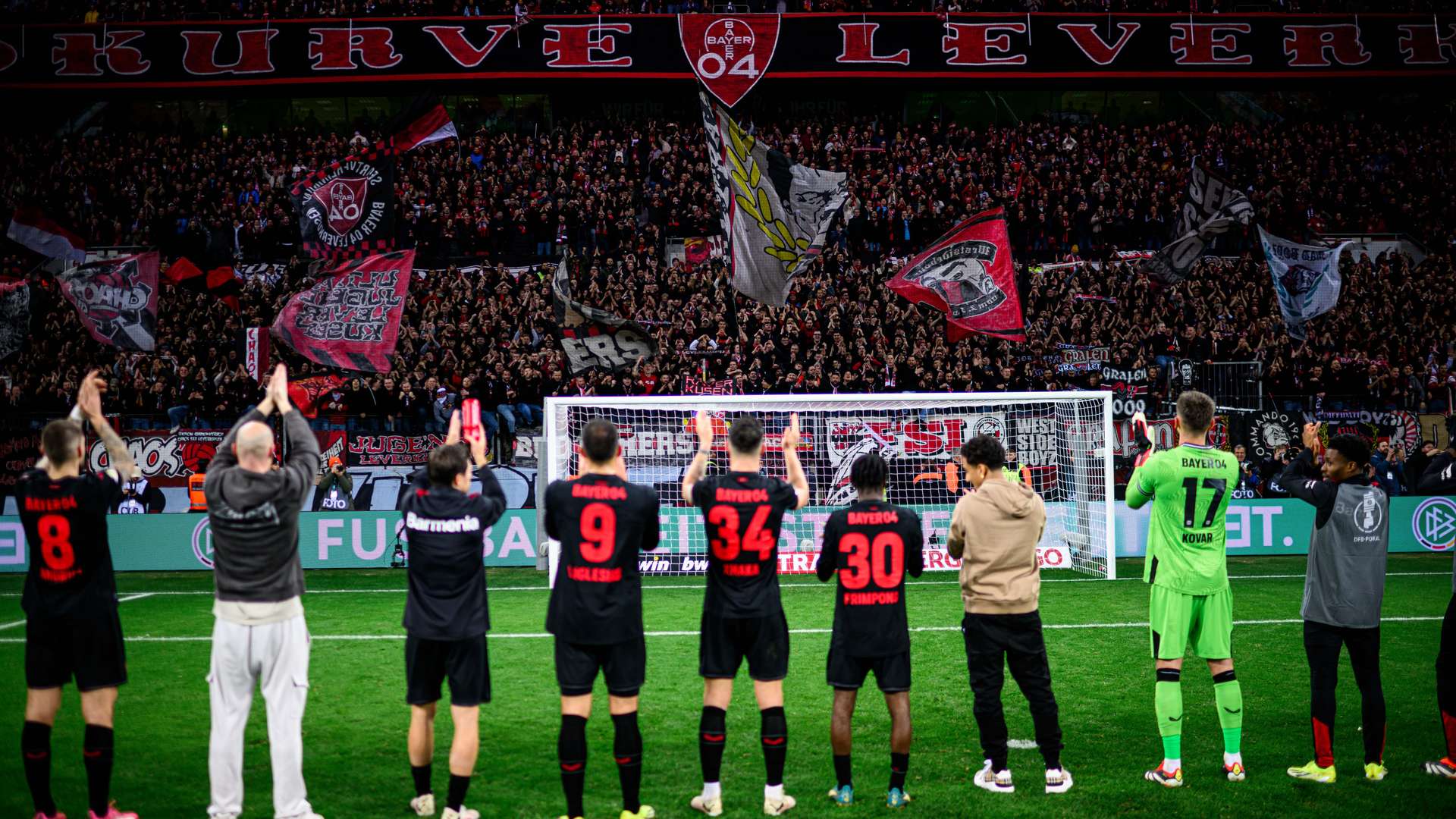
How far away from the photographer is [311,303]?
19.4 m

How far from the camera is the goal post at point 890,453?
1566cm

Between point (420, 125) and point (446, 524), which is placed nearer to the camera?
point (446, 524)

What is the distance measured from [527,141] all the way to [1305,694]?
27068mm

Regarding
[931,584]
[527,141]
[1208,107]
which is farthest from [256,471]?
[1208,107]

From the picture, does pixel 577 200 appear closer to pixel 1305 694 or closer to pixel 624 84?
pixel 624 84

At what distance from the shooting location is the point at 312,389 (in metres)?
23.4

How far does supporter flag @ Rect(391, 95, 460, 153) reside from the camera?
21.1 m

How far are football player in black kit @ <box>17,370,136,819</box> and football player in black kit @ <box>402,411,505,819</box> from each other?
5.60 feet

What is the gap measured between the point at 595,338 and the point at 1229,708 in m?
14.9

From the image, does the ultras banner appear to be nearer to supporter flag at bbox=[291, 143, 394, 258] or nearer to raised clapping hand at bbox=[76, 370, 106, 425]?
supporter flag at bbox=[291, 143, 394, 258]

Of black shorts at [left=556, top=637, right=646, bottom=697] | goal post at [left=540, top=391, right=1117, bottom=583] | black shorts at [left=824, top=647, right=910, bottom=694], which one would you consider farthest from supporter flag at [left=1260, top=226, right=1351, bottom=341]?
black shorts at [left=556, top=637, right=646, bottom=697]

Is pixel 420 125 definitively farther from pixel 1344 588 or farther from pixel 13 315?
pixel 1344 588

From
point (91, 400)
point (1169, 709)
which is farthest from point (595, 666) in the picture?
point (1169, 709)

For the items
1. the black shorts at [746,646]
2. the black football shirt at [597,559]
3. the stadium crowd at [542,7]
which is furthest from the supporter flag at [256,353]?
the black shorts at [746,646]
